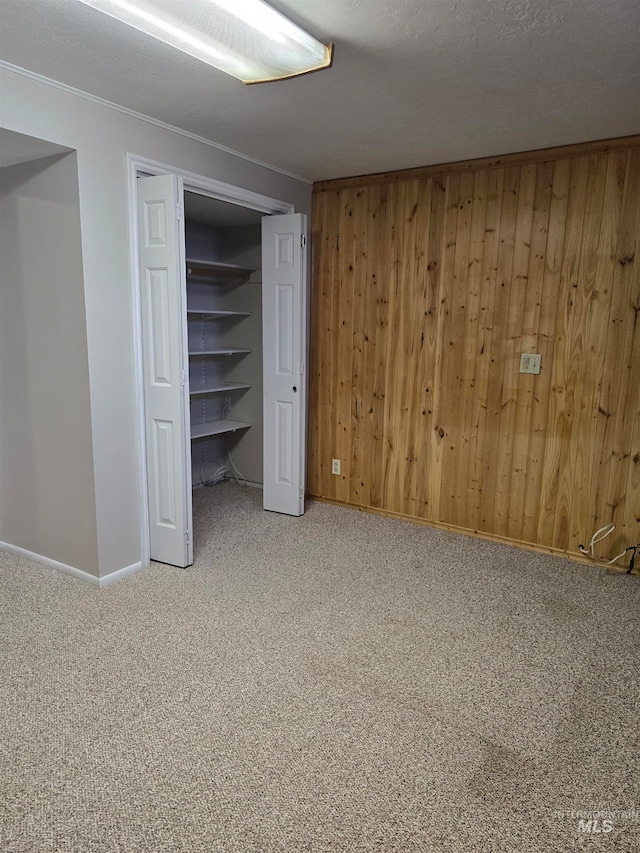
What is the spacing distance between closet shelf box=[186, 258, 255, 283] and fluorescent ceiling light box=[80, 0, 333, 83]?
→ 2008mm

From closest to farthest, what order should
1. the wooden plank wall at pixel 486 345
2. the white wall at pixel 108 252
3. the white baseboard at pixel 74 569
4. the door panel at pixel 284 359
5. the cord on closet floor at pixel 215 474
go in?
the white wall at pixel 108 252 → the white baseboard at pixel 74 569 → the wooden plank wall at pixel 486 345 → the door panel at pixel 284 359 → the cord on closet floor at pixel 215 474

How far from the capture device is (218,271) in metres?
4.44

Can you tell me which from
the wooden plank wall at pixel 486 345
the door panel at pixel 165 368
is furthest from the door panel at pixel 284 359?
the door panel at pixel 165 368

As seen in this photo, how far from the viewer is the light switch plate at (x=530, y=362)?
3330 millimetres

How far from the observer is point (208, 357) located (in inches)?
187

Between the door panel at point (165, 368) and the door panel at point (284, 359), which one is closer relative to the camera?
the door panel at point (165, 368)

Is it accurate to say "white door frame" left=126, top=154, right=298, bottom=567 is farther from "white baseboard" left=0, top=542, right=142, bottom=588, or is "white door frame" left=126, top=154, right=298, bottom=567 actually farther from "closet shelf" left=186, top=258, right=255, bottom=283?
"closet shelf" left=186, top=258, right=255, bottom=283

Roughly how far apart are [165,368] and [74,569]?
1198 millimetres

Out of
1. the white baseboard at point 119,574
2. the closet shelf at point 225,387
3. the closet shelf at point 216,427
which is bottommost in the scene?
the white baseboard at point 119,574

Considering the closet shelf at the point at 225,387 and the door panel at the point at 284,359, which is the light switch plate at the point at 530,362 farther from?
the closet shelf at the point at 225,387

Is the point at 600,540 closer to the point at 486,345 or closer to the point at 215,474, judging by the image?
the point at 486,345

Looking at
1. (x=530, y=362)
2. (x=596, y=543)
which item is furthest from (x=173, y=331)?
(x=596, y=543)

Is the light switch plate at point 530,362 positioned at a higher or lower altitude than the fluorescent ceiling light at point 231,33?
lower

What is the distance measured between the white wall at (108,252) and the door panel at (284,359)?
68 cm
